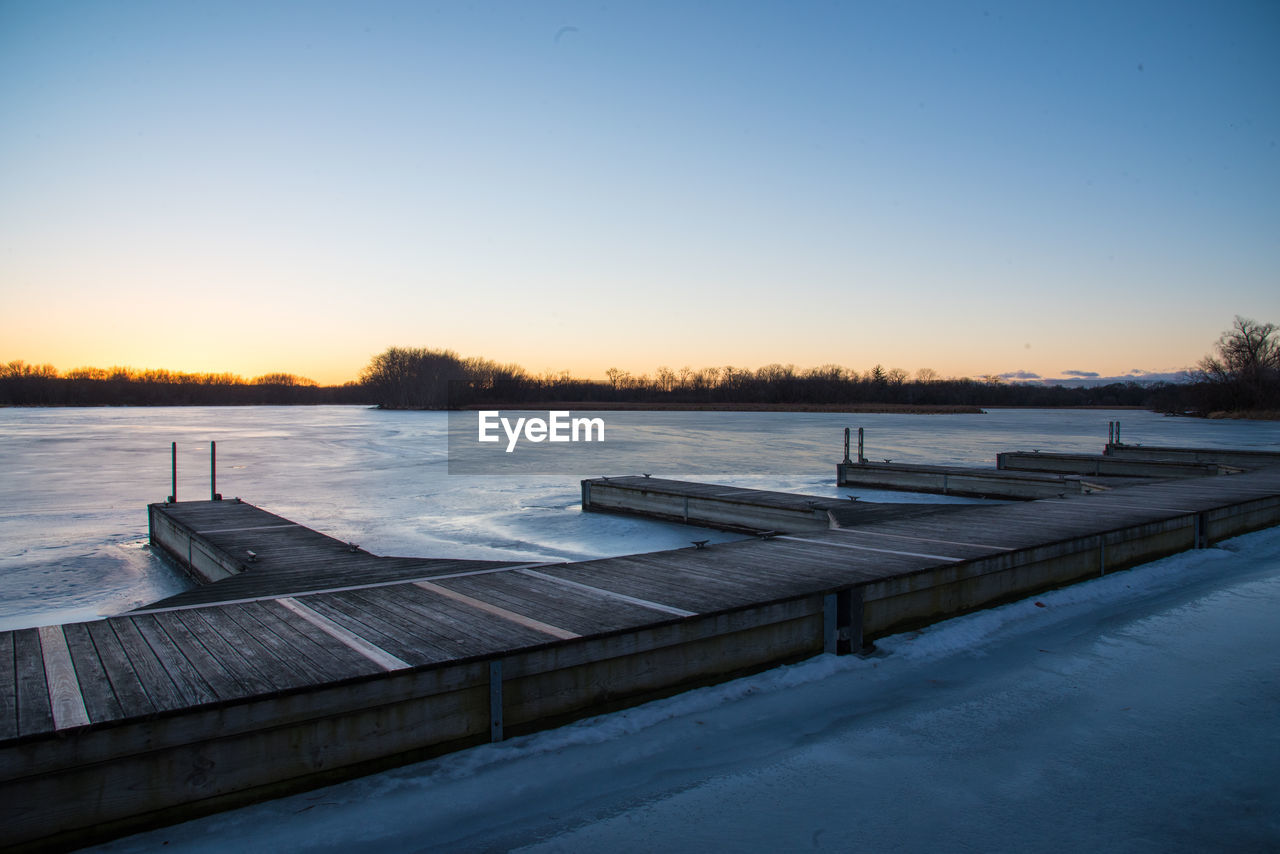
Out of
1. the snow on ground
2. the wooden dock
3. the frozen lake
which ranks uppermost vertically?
the wooden dock

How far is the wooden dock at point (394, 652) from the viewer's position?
2.38 metres

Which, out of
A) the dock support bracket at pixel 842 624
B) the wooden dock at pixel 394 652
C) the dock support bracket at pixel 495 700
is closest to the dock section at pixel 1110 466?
the wooden dock at pixel 394 652

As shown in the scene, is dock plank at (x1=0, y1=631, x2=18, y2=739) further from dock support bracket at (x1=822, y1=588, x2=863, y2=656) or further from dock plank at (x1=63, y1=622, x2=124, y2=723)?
dock support bracket at (x1=822, y1=588, x2=863, y2=656)

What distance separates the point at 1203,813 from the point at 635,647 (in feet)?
7.02

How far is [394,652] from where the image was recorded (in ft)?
10.3

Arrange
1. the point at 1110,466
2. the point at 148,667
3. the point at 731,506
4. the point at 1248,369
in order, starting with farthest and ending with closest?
the point at 1248,369, the point at 1110,466, the point at 731,506, the point at 148,667

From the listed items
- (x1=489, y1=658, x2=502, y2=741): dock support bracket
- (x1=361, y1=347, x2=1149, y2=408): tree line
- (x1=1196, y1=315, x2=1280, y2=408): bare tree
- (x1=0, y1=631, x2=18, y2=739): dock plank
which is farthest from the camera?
(x1=361, y1=347, x2=1149, y2=408): tree line

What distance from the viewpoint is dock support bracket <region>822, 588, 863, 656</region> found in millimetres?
4211

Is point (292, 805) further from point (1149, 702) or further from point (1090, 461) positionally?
point (1090, 461)

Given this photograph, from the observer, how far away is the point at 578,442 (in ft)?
89.7

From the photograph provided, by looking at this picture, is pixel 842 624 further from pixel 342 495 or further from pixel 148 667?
pixel 342 495

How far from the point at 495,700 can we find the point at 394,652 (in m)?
0.47

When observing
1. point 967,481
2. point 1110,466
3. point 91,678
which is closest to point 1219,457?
point 1110,466

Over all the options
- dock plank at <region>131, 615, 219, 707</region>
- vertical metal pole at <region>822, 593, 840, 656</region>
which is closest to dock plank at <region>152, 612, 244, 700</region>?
dock plank at <region>131, 615, 219, 707</region>
